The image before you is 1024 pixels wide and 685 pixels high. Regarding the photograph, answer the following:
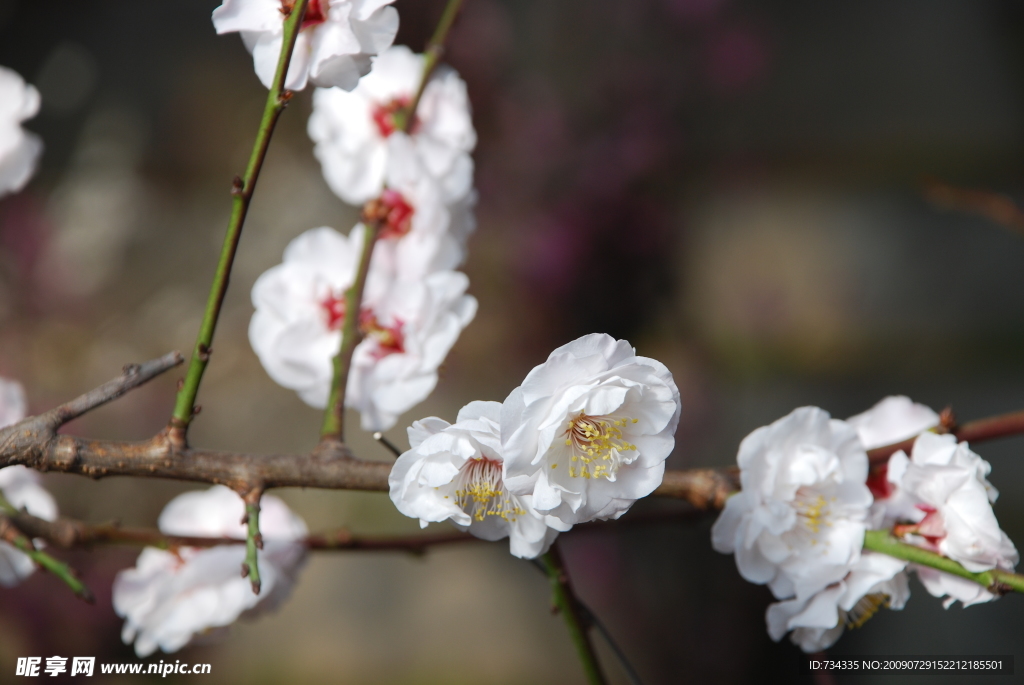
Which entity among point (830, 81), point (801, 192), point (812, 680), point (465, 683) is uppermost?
point (830, 81)

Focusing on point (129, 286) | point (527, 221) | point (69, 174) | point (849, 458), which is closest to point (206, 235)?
point (129, 286)

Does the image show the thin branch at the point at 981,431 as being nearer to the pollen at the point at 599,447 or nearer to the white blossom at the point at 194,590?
the pollen at the point at 599,447

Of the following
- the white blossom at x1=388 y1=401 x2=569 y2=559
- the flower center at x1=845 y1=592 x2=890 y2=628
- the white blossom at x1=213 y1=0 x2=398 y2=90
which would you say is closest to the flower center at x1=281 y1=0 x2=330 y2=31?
the white blossom at x1=213 y1=0 x2=398 y2=90

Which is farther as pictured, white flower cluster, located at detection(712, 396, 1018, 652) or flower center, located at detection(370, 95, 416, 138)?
flower center, located at detection(370, 95, 416, 138)

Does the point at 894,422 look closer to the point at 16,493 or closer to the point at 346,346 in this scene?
the point at 346,346

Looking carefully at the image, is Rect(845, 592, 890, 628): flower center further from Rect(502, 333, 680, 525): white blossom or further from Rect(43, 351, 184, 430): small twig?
Rect(43, 351, 184, 430): small twig

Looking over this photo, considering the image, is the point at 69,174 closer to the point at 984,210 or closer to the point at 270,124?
the point at 270,124
